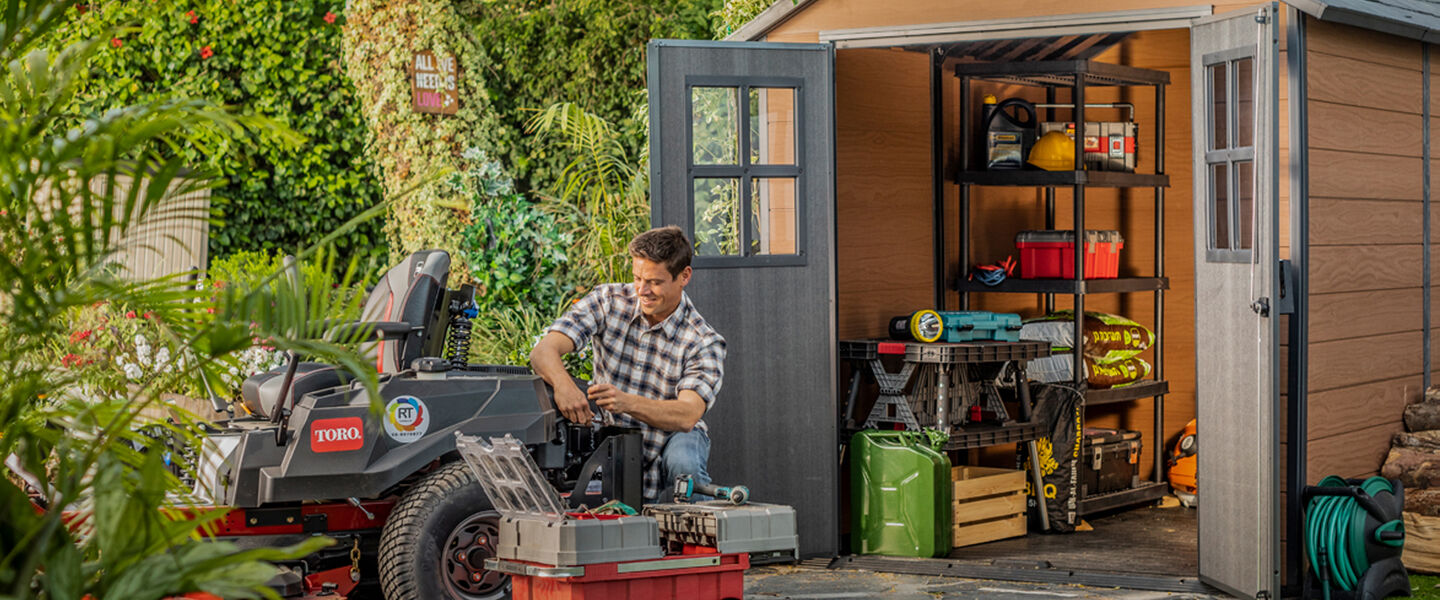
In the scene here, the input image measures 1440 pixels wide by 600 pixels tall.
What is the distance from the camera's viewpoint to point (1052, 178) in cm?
679

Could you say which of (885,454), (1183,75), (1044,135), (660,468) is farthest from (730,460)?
(1183,75)

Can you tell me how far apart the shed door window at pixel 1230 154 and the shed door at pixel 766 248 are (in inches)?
56.9

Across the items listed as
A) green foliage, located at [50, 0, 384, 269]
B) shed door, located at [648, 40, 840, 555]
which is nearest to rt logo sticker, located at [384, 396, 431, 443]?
shed door, located at [648, 40, 840, 555]

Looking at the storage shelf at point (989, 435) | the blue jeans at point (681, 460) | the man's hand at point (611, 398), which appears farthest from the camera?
the storage shelf at point (989, 435)

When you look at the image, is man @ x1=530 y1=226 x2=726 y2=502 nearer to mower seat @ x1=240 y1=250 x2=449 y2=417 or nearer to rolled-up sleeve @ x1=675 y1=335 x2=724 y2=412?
rolled-up sleeve @ x1=675 y1=335 x2=724 y2=412

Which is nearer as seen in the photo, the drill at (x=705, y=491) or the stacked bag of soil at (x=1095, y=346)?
the drill at (x=705, y=491)

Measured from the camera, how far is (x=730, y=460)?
240 inches

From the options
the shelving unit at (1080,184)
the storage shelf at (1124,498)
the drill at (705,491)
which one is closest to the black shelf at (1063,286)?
the shelving unit at (1080,184)

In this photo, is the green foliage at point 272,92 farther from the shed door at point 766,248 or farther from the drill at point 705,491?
the drill at point 705,491

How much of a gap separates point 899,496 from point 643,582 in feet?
8.57

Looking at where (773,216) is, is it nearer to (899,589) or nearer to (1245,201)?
(899,589)

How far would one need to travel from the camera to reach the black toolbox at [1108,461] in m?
7.07

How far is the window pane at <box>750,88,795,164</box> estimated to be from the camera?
6094 millimetres

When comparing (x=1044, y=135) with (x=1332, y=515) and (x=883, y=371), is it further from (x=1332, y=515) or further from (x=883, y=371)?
(x=1332, y=515)
